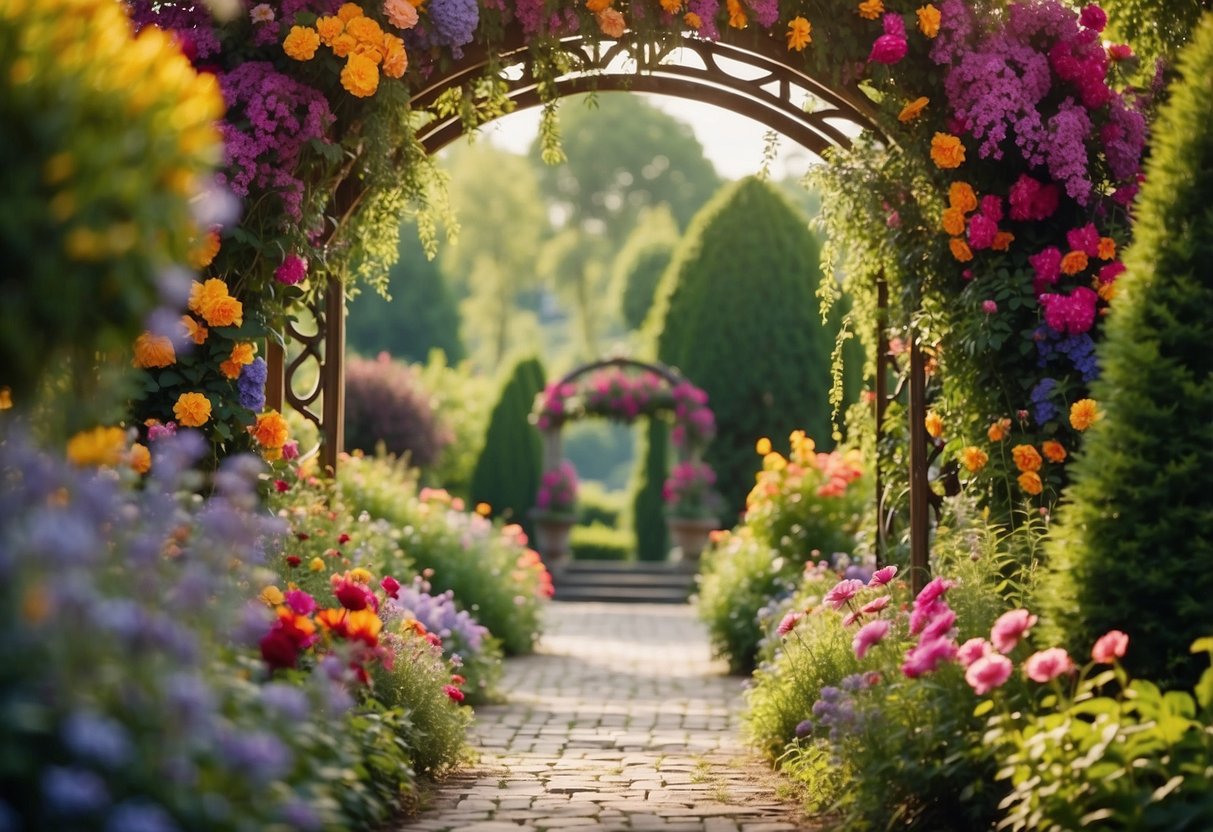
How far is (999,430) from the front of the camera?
552 cm

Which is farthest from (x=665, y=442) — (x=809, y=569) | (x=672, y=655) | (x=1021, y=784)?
(x=1021, y=784)

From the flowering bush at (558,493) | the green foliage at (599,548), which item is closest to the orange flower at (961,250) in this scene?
the flowering bush at (558,493)

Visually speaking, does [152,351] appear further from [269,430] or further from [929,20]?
[929,20]

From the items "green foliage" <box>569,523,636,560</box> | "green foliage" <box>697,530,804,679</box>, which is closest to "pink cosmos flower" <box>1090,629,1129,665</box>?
"green foliage" <box>697,530,804,679</box>

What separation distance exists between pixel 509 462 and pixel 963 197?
13206 millimetres

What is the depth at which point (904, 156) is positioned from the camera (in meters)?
5.84

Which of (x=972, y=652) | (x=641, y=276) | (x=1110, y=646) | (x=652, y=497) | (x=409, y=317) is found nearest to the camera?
(x=1110, y=646)

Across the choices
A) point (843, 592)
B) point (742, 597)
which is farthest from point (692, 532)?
point (843, 592)

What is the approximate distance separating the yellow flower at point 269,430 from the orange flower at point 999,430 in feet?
8.95

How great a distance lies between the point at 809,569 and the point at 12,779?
216 inches

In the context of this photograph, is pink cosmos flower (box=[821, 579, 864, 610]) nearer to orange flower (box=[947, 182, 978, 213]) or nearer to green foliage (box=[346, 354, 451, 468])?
orange flower (box=[947, 182, 978, 213])

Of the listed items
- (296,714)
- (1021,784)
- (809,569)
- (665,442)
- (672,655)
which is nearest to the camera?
(296,714)

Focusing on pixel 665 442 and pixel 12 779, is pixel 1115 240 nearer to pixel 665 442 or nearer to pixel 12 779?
pixel 12 779

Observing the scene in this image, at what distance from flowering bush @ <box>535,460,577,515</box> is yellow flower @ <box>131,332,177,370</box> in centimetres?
1128
